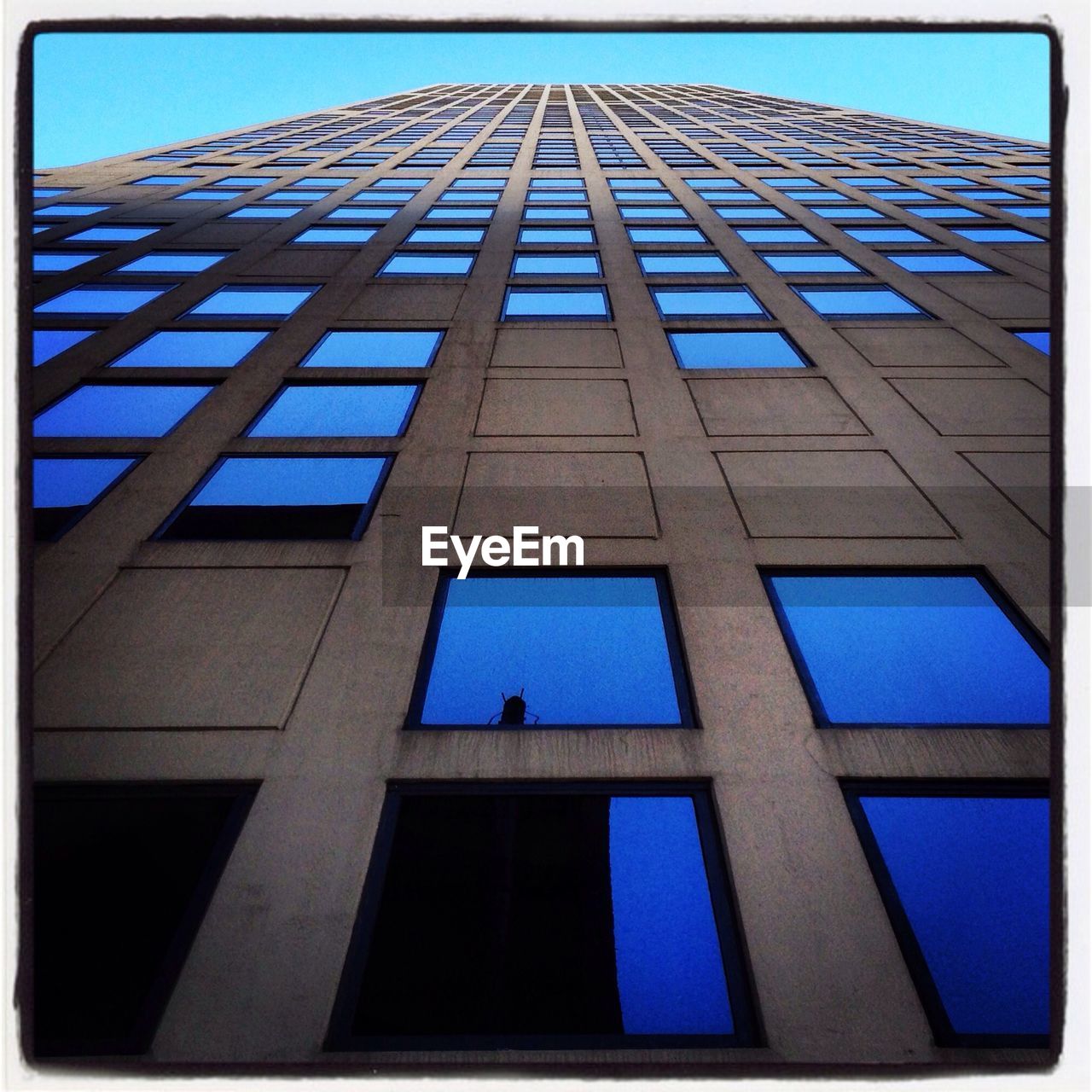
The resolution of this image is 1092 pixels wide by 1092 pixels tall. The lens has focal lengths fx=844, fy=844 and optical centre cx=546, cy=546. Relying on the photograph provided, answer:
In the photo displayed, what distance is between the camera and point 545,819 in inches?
229

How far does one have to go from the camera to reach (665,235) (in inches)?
819

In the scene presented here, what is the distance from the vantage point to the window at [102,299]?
50.8 feet

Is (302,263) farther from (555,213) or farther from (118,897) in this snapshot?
(118,897)

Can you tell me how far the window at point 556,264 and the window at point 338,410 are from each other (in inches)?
255

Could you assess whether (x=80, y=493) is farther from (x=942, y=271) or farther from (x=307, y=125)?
(x=307, y=125)

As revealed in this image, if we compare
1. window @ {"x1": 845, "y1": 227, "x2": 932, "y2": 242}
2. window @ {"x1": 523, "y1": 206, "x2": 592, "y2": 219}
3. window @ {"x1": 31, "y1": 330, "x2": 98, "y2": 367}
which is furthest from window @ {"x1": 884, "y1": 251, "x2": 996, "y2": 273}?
window @ {"x1": 31, "y1": 330, "x2": 98, "y2": 367}

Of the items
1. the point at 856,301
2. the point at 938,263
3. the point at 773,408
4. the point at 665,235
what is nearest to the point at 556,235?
the point at 665,235

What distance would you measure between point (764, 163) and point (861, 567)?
27.1 m

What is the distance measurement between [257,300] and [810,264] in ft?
37.8

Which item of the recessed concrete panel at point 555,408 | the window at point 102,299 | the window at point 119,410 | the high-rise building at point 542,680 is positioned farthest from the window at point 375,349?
the window at point 102,299

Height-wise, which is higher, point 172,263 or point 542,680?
point 172,263

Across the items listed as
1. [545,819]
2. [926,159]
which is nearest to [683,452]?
[545,819]

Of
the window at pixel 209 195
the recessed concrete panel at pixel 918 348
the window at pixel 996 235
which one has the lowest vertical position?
the recessed concrete panel at pixel 918 348

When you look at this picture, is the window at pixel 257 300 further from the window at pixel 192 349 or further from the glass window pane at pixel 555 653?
the glass window pane at pixel 555 653
